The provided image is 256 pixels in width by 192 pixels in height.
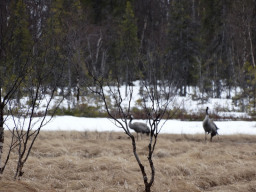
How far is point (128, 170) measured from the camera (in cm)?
595

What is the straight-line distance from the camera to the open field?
16.2 ft

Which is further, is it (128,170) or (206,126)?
(206,126)

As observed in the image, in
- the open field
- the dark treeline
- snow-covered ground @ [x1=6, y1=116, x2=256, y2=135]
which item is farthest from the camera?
the dark treeline

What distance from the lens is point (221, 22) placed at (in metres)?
28.8

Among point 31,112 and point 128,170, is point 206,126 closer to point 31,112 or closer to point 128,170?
point 128,170

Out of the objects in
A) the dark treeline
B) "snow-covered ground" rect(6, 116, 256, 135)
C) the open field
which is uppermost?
the dark treeline

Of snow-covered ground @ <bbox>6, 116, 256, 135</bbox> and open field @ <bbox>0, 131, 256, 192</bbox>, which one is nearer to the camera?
open field @ <bbox>0, 131, 256, 192</bbox>

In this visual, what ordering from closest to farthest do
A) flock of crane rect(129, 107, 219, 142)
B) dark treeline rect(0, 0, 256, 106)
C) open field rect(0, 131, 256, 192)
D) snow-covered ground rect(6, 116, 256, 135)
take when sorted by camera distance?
open field rect(0, 131, 256, 192) → flock of crane rect(129, 107, 219, 142) → snow-covered ground rect(6, 116, 256, 135) → dark treeline rect(0, 0, 256, 106)

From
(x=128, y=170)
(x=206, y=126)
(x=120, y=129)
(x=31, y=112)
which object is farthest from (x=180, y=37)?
(x=31, y=112)

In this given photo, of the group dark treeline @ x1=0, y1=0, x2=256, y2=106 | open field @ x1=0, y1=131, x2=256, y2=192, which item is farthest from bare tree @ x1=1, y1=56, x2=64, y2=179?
dark treeline @ x1=0, y1=0, x2=256, y2=106

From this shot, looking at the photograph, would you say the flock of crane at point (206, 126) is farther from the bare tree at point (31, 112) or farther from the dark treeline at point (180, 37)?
the dark treeline at point (180, 37)

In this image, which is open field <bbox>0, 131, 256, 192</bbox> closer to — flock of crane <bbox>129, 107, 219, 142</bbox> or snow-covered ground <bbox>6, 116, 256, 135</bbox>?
flock of crane <bbox>129, 107, 219, 142</bbox>

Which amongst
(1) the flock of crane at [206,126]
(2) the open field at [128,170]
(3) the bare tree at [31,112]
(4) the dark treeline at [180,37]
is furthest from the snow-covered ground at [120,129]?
(4) the dark treeline at [180,37]

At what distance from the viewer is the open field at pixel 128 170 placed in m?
4.93
